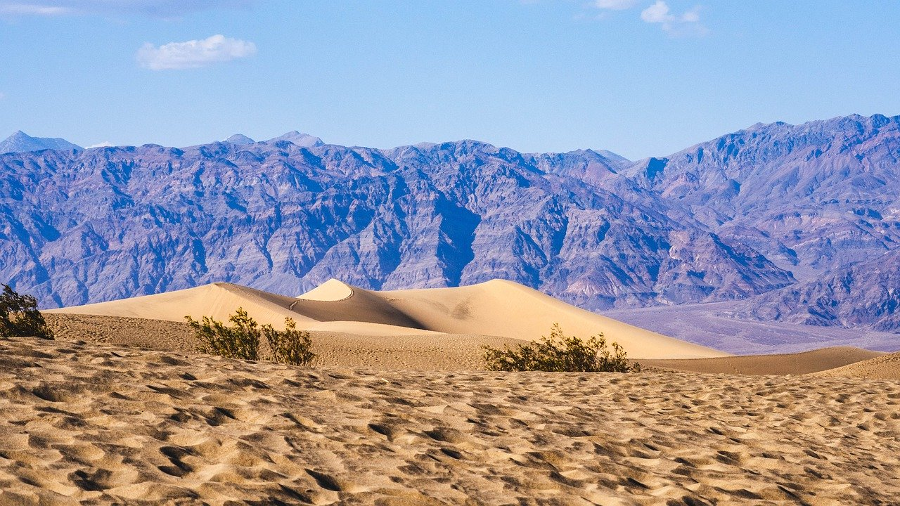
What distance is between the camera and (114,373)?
8617 millimetres

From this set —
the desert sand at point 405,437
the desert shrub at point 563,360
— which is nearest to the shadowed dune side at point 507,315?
the desert shrub at point 563,360

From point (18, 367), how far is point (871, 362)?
72.8 ft

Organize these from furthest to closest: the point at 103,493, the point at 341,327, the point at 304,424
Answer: the point at 341,327, the point at 304,424, the point at 103,493

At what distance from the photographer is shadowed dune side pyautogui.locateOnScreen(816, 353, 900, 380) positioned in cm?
2258

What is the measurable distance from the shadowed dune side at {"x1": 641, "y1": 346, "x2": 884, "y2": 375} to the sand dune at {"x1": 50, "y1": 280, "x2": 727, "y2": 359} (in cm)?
690

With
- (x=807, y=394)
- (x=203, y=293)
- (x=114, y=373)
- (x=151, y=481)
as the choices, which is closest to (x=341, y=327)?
(x=203, y=293)

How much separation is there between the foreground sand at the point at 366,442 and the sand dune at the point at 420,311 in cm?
3370

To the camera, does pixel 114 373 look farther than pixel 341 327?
No

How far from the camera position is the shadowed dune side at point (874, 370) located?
22578mm

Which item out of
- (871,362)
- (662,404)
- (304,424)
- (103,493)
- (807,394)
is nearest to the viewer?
(103,493)

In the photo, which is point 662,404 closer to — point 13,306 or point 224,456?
point 224,456

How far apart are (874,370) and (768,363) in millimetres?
17151

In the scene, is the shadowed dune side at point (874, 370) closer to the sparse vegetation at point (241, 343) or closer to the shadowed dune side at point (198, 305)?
the sparse vegetation at point (241, 343)

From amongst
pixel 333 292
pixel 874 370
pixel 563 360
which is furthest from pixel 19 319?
pixel 333 292
